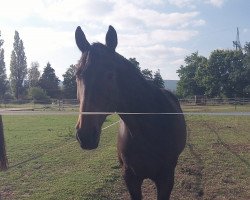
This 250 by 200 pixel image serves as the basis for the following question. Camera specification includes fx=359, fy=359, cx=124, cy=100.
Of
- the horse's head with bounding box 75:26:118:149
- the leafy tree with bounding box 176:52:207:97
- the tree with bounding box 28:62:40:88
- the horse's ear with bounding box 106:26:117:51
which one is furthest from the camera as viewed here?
the tree with bounding box 28:62:40:88

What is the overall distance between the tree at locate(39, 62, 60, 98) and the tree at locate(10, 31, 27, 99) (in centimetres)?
427

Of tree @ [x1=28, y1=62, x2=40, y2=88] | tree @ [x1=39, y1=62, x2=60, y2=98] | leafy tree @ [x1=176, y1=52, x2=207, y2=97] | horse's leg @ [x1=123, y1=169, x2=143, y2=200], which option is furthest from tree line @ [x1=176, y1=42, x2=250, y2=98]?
horse's leg @ [x1=123, y1=169, x2=143, y2=200]

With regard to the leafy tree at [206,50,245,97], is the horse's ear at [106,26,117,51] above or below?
below

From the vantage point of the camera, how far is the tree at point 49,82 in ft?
178

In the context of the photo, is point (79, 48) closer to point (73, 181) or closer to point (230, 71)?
point (73, 181)

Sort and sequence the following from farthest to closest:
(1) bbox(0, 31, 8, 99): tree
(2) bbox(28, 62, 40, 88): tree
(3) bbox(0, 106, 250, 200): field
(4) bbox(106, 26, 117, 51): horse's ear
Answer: (2) bbox(28, 62, 40, 88): tree < (1) bbox(0, 31, 8, 99): tree < (3) bbox(0, 106, 250, 200): field < (4) bbox(106, 26, 117, 51): horse's ear

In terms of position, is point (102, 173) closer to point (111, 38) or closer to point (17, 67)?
point (111, 38)

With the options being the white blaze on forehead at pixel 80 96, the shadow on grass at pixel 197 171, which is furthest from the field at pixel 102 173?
the white blaze on forehead at pixel 80 96

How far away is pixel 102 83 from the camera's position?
9.54 feet

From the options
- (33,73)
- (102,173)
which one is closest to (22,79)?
(33,73)

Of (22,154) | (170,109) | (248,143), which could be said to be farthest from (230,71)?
(170,109)

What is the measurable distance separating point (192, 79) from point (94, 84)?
5947 centimetres

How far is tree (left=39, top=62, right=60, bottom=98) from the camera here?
54.2 m

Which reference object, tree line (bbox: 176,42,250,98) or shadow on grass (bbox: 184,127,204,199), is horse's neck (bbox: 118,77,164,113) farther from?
tree line (bbox: 176,42,250,98)
